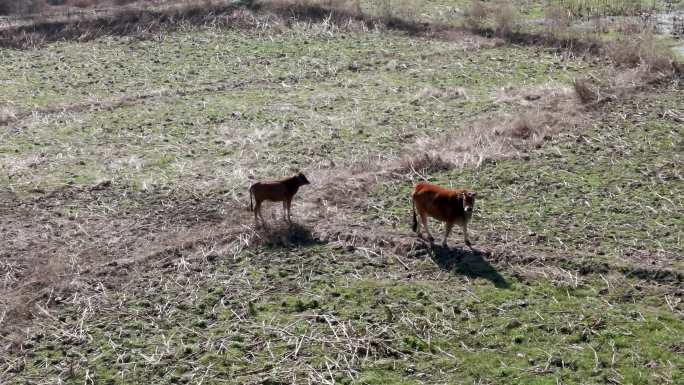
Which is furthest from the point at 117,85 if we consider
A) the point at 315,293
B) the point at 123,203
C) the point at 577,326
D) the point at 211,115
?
the point at 577,326

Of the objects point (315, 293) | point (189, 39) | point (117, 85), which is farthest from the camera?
point (189, 39)

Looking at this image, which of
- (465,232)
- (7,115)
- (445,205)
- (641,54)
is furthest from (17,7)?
(465,232)

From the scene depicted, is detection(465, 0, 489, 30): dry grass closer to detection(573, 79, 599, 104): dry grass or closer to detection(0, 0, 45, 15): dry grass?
detection(573, 79, 599, 104): dry grass

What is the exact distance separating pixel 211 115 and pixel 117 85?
536 cm

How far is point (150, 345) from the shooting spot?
14461 millimetres

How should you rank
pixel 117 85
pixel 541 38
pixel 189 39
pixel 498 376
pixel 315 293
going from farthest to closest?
pixel 189 39
pixel 541 38
pixel 117 85
pixel 315 293
pixel 498 376

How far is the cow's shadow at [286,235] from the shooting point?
686 inches

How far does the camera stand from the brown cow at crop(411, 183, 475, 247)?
1633 centimetres

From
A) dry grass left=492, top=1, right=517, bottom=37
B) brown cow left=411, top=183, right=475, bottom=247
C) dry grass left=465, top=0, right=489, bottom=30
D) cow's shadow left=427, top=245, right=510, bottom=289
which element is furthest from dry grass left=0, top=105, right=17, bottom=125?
dry grass left=492, top=1, right=517, bottom=37

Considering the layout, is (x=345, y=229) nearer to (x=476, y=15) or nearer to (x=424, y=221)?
(x=424, y=221)

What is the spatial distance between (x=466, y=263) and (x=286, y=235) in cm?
361

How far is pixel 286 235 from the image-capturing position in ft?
57.9

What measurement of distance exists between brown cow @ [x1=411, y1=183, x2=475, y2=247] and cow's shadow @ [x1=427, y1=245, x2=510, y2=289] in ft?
0.66

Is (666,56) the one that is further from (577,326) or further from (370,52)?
(577,326)
